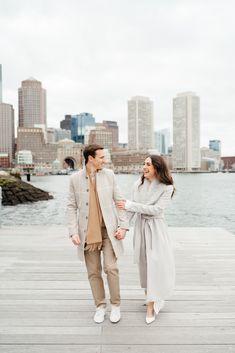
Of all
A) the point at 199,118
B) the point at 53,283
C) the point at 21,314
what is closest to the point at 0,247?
the point at 53,283

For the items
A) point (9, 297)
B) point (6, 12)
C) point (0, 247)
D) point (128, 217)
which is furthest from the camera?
point (6, 12)

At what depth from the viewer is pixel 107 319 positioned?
11.5 ft

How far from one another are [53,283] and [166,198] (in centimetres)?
208

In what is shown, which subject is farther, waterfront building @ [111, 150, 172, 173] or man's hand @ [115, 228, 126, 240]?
waterfront building @ [111, 150, 172, 173]

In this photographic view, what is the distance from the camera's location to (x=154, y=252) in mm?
3506

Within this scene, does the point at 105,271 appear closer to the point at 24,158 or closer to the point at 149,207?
the point at 149,207

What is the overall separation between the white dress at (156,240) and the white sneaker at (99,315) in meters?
0.46

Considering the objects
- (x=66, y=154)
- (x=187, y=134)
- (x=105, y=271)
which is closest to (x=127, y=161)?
(x=187, y=134)

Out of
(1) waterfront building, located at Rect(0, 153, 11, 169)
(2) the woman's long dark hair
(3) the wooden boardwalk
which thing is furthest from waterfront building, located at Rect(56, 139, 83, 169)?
(2) the woman's long dark hair

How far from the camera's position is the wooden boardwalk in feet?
9.83

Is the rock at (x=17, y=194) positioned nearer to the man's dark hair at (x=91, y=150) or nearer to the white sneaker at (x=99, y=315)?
the white sneaker at (x=99, y=315)

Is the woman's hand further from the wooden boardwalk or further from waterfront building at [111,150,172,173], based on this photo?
waterfront building at [111,150,172,173]

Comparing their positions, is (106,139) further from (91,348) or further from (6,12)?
(91,348)

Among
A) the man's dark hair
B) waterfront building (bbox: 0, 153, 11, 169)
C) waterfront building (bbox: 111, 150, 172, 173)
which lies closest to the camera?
the man's dark hair
